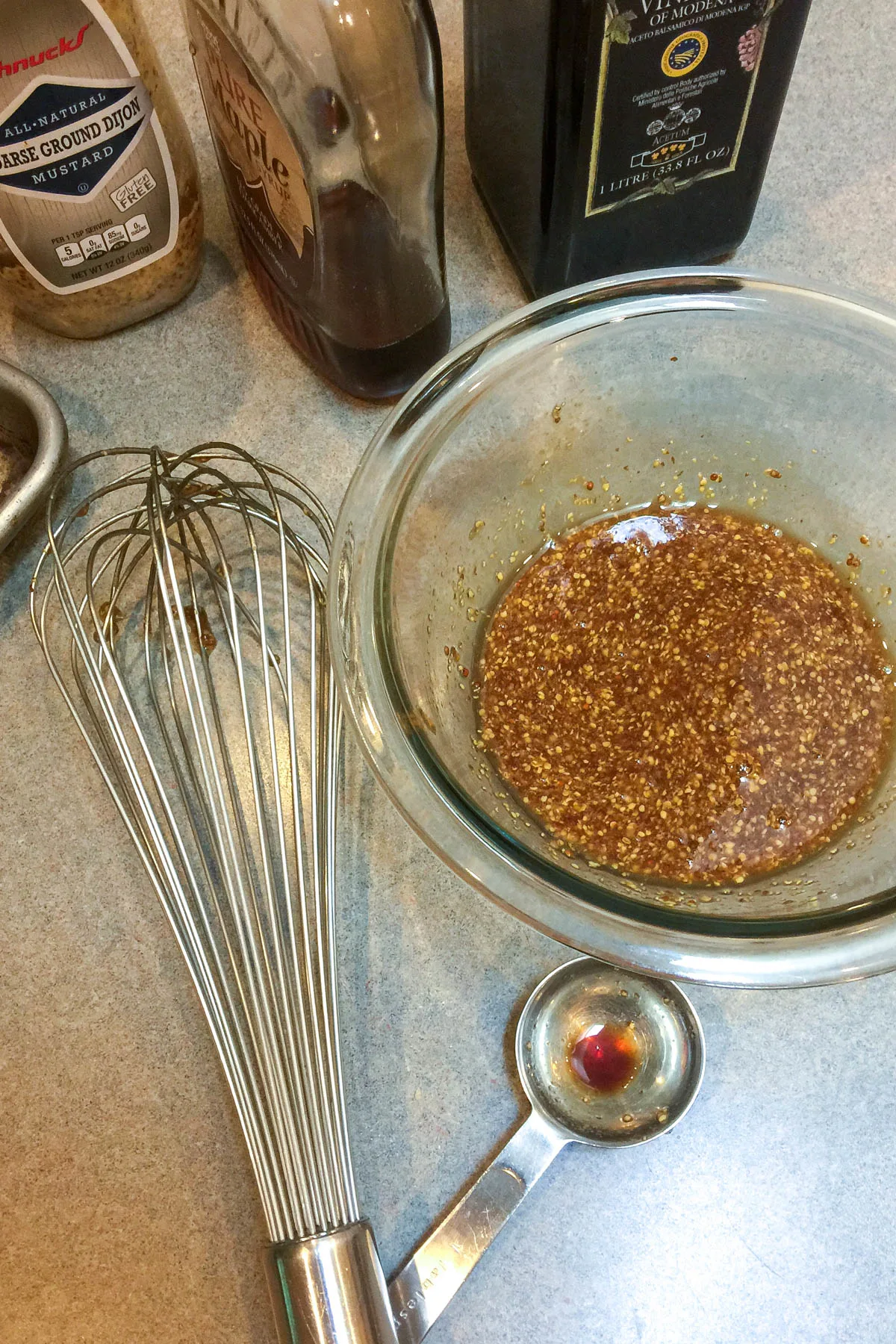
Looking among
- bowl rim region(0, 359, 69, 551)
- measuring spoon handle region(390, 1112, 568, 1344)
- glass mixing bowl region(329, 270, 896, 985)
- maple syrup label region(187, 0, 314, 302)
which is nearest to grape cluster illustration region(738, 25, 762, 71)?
glass mixing bowl region(329, 270, 896, 985)

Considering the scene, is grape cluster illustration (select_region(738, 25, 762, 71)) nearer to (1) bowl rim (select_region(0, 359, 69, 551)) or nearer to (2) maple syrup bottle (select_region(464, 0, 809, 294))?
(2) maple syrup bottle (select_region(464, 0, 809, 294))

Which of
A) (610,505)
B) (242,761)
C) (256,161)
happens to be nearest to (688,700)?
(610,505)

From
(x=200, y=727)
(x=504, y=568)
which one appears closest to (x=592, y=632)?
(x=504, y=568)

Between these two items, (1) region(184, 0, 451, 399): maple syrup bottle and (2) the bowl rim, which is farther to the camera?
(2) the bowl rim

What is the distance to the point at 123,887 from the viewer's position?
1.83 ft

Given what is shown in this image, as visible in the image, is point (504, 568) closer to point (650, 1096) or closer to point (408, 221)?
point (408, 221)

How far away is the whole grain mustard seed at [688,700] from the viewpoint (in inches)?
20.1

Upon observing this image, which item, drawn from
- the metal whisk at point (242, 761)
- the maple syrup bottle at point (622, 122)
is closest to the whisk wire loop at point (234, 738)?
the metal whisk at point (242, 761)

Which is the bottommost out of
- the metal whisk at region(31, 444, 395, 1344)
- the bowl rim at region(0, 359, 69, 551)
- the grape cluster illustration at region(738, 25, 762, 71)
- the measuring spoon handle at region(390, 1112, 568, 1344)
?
the measuring spoon handle at region(390, 1112, 568, 1344)

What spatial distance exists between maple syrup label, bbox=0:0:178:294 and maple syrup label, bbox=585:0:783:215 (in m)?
0.25

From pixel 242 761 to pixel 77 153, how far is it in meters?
0.35

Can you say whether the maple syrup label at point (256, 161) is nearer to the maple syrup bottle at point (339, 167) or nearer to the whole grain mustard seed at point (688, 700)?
the maple syrup bottle at point (339, 167)

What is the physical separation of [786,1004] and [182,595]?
445mm

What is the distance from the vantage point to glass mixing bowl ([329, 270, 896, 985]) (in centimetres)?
42
